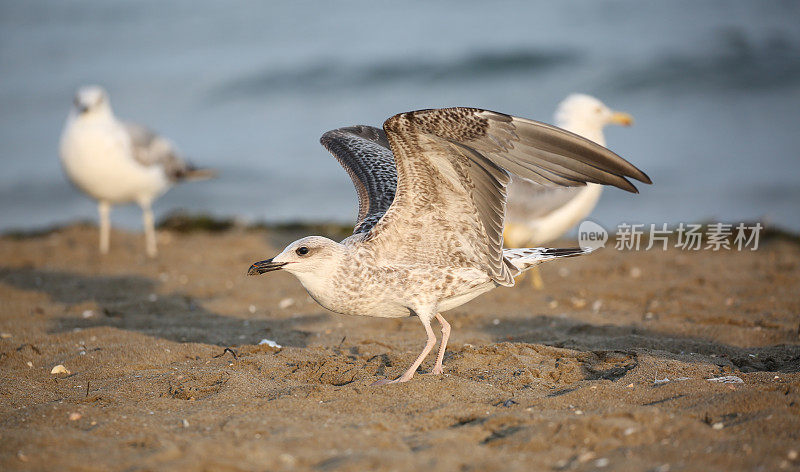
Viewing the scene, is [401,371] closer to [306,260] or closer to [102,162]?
[306,260]

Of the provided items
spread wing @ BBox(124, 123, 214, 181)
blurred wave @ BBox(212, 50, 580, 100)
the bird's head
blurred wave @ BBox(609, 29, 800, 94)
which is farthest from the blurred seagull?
blurred wave @ BBox(212, 50, 580, 100)

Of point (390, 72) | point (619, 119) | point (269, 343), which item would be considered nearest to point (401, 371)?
point (269, 343)

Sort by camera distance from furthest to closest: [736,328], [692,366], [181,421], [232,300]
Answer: [232,300]
[736,328]
[692,366]
[181,421]

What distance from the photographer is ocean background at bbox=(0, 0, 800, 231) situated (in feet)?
45.0

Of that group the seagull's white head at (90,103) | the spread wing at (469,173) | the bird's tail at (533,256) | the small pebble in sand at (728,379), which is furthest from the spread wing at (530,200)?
the seagull's white head at (90,103)

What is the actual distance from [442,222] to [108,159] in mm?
6163

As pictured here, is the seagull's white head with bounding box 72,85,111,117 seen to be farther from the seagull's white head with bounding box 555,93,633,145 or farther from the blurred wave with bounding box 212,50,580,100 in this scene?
the blurred wave with bounding box 212,50,580,100

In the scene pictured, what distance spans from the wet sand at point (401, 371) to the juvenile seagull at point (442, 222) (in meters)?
0.42

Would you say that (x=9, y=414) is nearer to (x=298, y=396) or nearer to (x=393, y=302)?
(x=298, y=396)

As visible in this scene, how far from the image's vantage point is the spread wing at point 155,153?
9.83 meters

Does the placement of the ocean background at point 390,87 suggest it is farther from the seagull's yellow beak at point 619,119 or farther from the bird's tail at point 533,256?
the bird's tail at point 533,256

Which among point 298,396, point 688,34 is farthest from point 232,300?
point 688,34

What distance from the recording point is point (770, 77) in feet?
55.6

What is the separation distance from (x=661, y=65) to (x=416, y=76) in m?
5.89
